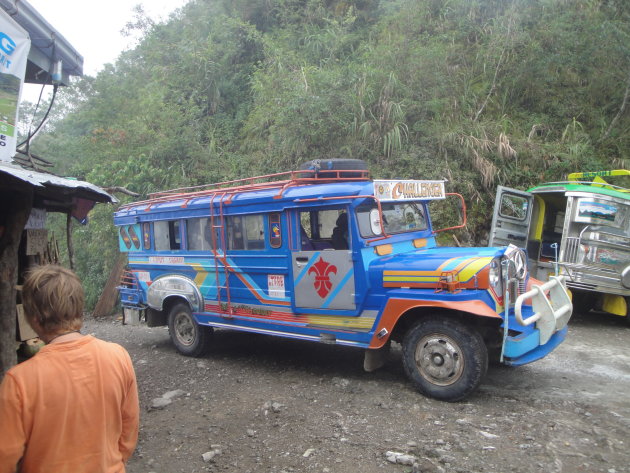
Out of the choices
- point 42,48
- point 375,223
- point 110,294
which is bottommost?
point 110,294

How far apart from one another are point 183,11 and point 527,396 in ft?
74.6

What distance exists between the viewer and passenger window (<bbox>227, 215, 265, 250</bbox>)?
234 inches

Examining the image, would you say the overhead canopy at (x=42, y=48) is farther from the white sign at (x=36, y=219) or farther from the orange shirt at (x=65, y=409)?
the orange shirt at (x=65, y=409)

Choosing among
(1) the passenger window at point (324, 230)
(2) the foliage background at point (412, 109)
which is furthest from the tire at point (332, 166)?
(2) the foliage background at point (412, 109)

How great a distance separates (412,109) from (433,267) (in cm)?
798

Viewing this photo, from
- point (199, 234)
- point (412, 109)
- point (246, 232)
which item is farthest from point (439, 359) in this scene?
point (412, 109)

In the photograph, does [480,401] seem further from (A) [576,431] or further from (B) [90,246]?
(B) [90,246]

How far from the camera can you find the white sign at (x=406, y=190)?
5.18 m

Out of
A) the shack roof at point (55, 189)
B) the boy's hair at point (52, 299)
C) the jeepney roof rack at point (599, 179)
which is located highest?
the jeepney roof rack at point (599, 179)

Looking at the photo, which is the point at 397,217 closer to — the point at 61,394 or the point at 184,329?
the point at 184,329

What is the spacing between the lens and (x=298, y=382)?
5543 millimetres

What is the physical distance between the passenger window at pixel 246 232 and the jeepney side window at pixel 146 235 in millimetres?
1930

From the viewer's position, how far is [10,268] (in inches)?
146

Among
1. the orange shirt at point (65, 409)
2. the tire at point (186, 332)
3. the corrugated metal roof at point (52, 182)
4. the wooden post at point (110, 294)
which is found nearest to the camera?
→ the orange shirt at point (65, 409)
